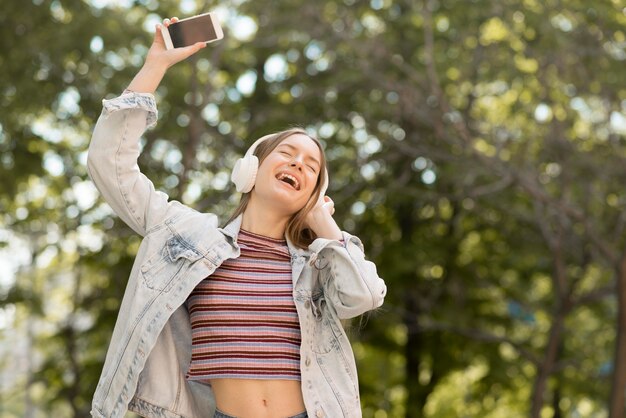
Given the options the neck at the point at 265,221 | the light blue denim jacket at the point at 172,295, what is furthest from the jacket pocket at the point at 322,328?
the neck at the point at 265,221

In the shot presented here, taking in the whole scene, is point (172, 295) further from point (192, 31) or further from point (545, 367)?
point (545, 367)

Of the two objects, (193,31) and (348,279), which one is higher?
(193,31)

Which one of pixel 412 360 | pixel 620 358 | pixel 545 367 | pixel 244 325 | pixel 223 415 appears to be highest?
pixel 244 325

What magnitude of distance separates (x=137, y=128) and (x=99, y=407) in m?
0.89

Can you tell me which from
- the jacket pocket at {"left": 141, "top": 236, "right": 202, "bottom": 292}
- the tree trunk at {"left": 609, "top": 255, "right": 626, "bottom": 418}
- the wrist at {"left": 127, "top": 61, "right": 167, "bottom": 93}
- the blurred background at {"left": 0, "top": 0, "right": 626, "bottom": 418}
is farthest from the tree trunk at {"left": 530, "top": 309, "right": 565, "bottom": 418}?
the wrist at {"left": 127, "top": 61, "right": 167, "bottom": 93}

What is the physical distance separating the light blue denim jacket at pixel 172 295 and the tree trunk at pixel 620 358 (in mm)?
6569

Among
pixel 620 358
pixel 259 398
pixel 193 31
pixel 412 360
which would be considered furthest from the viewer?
pixel 412 360

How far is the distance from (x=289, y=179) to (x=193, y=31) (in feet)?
1.91

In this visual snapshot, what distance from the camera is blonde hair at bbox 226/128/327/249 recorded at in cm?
362

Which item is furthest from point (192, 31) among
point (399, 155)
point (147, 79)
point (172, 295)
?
point (399, 155)

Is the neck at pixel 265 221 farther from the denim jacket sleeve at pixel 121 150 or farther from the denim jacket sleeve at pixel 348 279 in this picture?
the denim jacket sleeve at pixel 121 150

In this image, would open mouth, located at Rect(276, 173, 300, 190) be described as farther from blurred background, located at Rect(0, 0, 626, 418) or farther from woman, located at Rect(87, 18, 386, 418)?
blurred background, located at Rect(0, 0, 626, 418)

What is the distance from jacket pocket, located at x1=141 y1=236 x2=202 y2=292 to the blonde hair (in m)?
0.29

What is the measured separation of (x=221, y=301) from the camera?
3.38 metres
